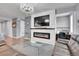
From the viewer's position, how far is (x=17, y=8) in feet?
6.19

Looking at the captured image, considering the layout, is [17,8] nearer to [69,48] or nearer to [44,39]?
[44,39]

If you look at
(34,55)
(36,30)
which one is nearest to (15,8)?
(36,30)

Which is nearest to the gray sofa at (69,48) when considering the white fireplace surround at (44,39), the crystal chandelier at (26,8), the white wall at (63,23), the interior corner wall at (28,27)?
the white fireplace surround at (44,39)

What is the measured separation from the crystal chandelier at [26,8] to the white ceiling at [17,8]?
2.5 inches

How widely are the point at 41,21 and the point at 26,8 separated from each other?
1.36 ft

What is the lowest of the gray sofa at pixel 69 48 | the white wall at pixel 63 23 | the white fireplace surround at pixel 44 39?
the gray sofa at pixel 69 48

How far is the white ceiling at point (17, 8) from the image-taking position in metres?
1.85

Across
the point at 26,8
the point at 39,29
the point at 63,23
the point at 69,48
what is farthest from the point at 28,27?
the point at 69,48

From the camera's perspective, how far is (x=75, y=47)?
1837 millimetres

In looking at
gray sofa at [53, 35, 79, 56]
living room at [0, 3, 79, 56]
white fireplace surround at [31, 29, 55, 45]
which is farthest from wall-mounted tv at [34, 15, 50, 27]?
gray sofa at [53, 35, 79, 56]

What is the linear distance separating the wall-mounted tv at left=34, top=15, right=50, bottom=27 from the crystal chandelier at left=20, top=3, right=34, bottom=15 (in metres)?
0.19

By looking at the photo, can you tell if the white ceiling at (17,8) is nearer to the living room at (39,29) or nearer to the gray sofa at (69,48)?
the living room at (39,29)

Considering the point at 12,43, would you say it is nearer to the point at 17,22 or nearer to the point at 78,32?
the point at 17,22

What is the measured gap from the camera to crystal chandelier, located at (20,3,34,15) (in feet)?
6.11
